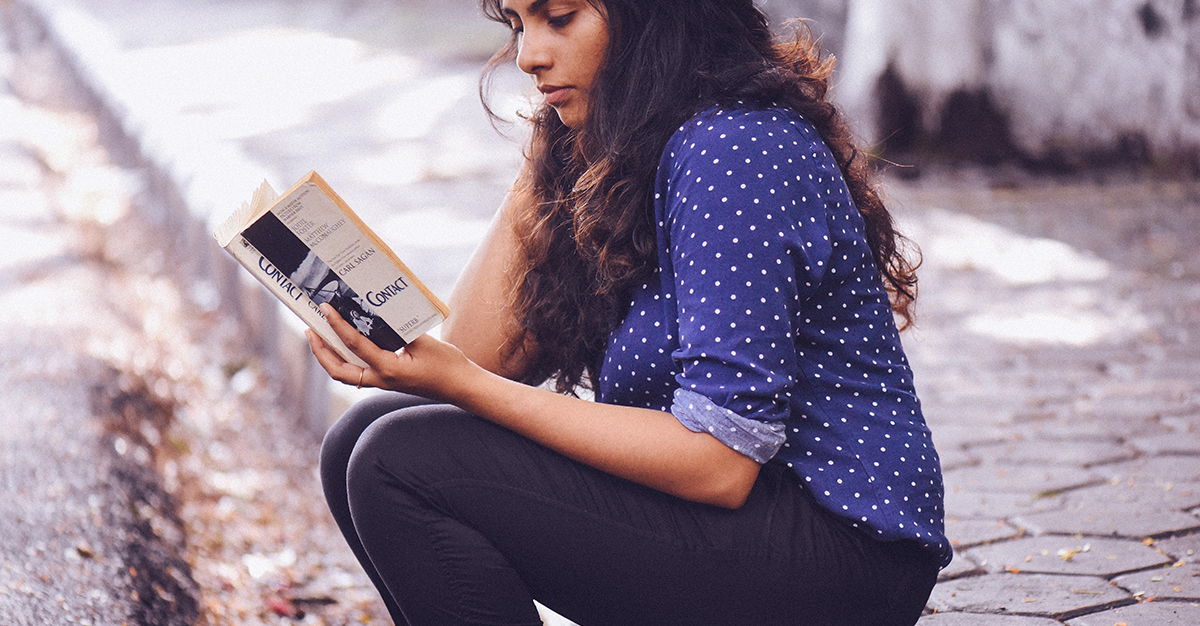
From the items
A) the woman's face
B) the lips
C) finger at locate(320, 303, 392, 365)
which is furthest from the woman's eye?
finger at locate(320, 303, 392, 365)

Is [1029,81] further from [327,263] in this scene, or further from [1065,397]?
[327,263]

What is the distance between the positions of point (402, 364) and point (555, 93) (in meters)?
0.53

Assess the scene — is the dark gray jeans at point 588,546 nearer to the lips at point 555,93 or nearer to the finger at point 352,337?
the finger at point 352,337

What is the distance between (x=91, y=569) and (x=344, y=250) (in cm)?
117

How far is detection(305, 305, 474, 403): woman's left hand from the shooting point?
1.70 meters

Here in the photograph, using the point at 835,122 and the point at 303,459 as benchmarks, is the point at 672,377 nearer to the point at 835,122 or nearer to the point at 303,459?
the point at 835,122

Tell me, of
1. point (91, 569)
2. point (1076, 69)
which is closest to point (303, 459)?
point (91, 569)

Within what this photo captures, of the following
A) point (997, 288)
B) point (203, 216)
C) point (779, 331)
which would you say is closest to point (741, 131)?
point (779, 331)

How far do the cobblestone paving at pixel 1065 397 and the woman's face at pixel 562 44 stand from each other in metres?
1.25

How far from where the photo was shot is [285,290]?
1.69 m

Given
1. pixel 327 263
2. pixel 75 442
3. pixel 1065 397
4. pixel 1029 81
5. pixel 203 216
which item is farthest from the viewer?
pixel 1029 81

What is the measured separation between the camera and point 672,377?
176 centimetres

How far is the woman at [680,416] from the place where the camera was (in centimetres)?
161

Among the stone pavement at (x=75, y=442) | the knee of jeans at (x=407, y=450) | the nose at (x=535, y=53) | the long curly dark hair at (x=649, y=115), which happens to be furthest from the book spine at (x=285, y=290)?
the stone pavement at (x=75, y=442)
